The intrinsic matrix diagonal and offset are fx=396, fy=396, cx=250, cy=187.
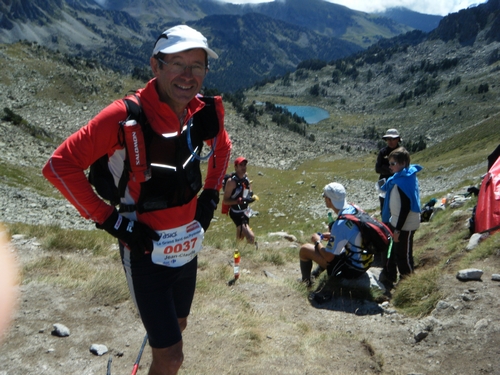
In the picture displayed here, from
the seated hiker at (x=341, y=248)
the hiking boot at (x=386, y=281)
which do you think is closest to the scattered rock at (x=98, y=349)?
the seated hiker at (x=341, y=248)

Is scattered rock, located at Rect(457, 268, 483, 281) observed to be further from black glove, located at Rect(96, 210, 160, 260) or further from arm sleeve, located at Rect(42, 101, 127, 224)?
arm sleeve, located at Rect(42, 101, 127, 224)

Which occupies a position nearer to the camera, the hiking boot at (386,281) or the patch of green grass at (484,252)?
the patch of green grass at (484,252)

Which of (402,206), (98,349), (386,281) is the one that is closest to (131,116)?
(98,349)

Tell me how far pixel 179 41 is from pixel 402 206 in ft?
20.0

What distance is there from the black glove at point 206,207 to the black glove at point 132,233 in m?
0.69

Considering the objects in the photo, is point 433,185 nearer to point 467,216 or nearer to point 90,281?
point 467,216

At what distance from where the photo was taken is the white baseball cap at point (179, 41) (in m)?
3.12

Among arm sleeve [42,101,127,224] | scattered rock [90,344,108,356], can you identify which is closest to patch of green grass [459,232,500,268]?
scattered rock [90,344,108,356]

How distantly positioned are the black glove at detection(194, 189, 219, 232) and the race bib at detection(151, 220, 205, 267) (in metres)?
0.15

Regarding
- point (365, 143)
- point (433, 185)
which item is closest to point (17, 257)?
point (433, 185)

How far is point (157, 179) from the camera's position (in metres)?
3.28

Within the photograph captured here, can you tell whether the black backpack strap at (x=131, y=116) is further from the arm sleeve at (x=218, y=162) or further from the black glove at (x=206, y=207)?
the arm sleeve at (x=218, y=162)

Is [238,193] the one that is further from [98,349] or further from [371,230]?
[98,349]

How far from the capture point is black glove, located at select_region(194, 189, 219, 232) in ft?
13.0
